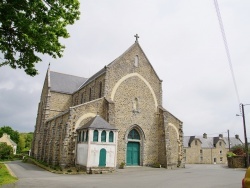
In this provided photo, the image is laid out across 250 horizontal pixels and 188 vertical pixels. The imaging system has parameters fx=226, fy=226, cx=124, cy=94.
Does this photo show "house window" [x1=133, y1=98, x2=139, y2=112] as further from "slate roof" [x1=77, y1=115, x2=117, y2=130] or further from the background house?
the background house

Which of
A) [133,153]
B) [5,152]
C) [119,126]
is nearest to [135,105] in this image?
[119,126]

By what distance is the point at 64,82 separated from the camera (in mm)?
40469

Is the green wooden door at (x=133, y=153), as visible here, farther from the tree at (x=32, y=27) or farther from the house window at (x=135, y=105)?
the tree at (x=32, y=27)

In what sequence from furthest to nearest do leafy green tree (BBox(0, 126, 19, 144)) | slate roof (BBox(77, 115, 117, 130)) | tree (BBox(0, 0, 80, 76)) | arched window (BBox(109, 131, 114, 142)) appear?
leafy green tree (BBox(0, 126, 19, 144))
arched window (BBox(109, 131, 114, 142))
slate roof (BBox(77, 115, 117, 130))
tree (BBox(0, 0, 80, 76))

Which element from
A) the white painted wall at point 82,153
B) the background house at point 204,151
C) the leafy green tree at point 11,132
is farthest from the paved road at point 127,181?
the leafy green tree at point 11,132

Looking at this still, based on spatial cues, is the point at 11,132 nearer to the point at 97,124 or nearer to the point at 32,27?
the point at 97,124

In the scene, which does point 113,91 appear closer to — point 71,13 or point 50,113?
point 50,113

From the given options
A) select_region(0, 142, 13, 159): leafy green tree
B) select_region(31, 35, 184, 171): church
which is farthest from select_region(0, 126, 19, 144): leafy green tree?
select_region(31, 35, 184, 171): church

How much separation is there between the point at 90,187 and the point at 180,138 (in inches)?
805

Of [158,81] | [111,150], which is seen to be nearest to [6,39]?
[111,150]

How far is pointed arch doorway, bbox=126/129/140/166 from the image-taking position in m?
26.5

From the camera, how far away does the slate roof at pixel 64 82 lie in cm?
3830

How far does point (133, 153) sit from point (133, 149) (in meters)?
0.46

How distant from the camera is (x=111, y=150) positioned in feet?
72.6
